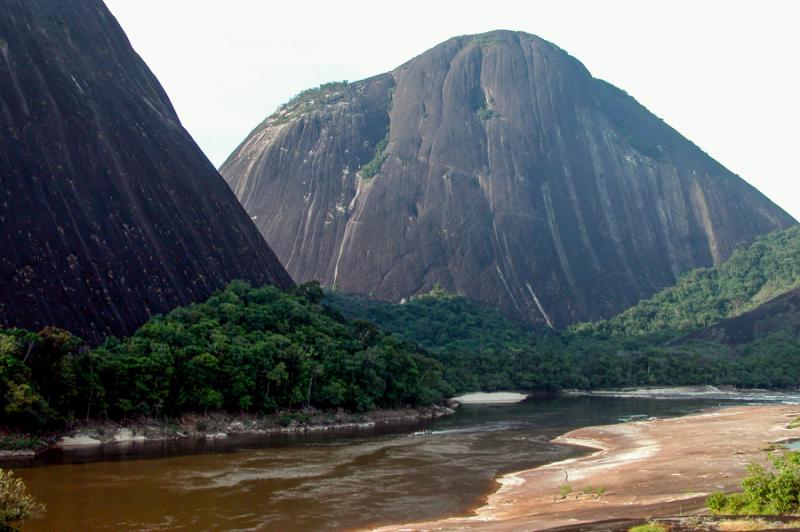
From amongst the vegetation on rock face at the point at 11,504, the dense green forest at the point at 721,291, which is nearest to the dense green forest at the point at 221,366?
the vegetation on rock face at the point at 11,504

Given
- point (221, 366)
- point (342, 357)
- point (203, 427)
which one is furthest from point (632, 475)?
point (342, 357)

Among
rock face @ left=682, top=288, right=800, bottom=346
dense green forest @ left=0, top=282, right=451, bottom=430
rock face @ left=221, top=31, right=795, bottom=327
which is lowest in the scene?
dense green forest @ left=0, top=282, right=451, bottom=430

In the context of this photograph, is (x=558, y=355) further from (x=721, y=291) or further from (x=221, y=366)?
(x=221, y=366)

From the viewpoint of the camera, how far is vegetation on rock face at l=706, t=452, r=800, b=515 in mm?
19344

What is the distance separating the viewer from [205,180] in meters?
76.3

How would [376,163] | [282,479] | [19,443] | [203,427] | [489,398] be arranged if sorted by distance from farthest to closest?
1. [376,163]
2. [489,398]
3. [203,427]
4. [19,443]
5. [282,479]

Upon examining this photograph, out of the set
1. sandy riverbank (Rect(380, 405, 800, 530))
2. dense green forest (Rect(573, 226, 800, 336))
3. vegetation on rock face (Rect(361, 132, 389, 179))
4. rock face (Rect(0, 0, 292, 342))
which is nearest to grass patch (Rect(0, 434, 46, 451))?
rock face (Rect(0, 0, 292, 342))

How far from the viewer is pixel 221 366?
155ft

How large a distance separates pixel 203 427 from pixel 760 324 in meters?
87.5

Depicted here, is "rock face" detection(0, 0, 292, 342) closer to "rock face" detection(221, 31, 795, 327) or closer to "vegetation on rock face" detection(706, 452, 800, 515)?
"vegetation on rock face" detection(706, 452, 800, 515)

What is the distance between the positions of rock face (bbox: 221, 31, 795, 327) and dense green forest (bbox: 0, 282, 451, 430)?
69267 millimetres

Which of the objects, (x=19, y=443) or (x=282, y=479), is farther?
(x=19, y=443)

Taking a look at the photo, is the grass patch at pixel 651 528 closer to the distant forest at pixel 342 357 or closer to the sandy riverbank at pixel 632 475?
the sandy riverbank at pixel 632 475

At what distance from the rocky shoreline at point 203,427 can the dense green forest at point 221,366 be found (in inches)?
24.2
